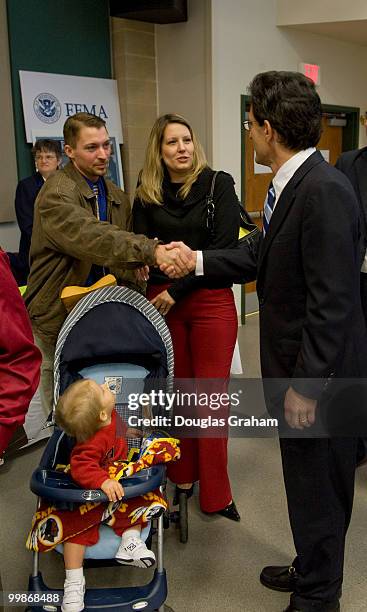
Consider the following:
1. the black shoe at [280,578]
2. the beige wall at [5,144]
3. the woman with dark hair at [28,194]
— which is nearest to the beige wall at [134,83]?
the beige wall at [5,144]

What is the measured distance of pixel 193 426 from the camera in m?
2.62

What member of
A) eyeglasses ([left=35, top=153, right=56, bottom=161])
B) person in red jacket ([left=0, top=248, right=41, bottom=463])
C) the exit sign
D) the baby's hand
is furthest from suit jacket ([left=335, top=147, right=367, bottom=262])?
the exit sign

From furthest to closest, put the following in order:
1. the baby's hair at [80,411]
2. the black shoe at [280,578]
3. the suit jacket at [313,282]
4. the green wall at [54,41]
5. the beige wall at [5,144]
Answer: the green wall at [54,41] < the beige wall at [5,144] < the black shoe at [280,578] < the baby's hair at [80,411] < the suit jacket at [313,282]

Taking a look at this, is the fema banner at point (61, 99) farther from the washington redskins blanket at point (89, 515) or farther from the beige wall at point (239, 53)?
the washington redskins blanket at point (89, 515)

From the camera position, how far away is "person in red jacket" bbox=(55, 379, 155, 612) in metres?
1.78

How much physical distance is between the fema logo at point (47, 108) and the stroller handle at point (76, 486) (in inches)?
140

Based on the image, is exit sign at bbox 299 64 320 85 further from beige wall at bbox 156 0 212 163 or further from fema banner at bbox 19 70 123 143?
fema banner at bbox 19 70 123 143

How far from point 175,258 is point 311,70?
16.0ft

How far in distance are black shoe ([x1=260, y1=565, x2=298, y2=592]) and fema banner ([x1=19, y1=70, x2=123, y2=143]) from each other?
368 centimetres

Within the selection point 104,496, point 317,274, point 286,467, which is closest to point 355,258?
point 317,274

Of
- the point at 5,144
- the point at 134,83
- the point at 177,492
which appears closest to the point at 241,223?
the point at 177,492

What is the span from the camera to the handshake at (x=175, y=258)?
2.25 m

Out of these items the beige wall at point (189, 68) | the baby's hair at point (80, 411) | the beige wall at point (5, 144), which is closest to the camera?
the baby's hair at point (80, 411)

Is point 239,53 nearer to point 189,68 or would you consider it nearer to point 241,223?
point 189,68
